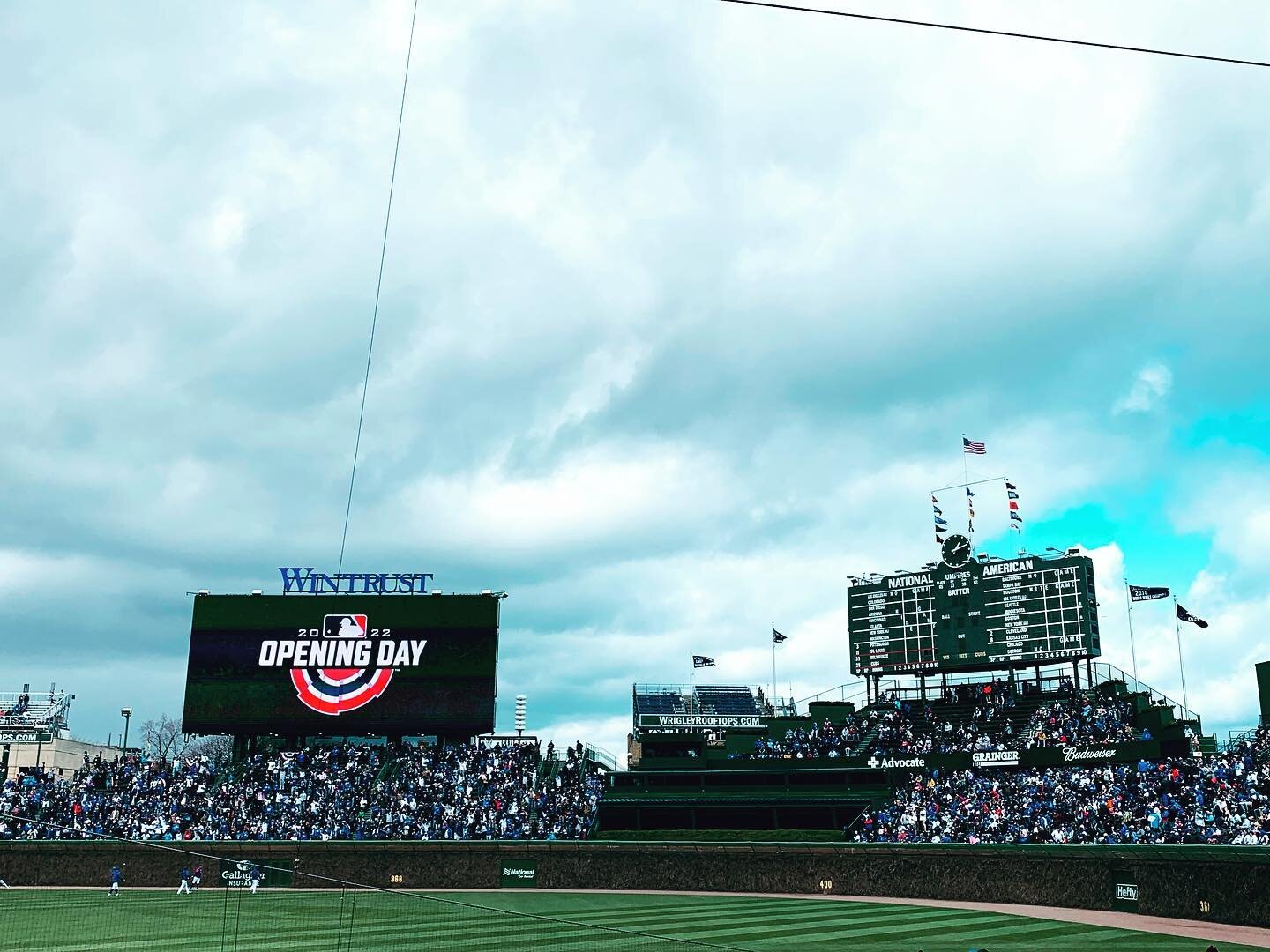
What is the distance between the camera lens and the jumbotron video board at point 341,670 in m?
66.7

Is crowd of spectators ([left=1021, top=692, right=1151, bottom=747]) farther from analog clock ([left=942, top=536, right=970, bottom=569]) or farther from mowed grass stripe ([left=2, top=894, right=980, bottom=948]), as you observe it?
mowed grass stripe ([left=2, top=894, right=980, bottom=948])

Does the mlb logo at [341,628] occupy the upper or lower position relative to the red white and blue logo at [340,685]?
upper

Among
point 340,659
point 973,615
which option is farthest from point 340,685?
point 973,615

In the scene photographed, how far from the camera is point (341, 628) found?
6769cm

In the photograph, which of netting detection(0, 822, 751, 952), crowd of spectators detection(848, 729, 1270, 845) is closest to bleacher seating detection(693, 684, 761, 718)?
crowd of spectators detection(848, 729, 1270, 845)

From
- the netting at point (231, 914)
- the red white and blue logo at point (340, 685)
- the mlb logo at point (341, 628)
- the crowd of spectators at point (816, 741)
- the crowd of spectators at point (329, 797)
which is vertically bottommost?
the netting at point (231, 914)

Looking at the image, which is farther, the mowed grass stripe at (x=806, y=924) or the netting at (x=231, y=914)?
the mowed grass stripe at (x=806, y=924)

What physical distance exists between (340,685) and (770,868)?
2976 centimetres

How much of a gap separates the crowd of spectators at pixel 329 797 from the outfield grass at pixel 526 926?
9.61 meters

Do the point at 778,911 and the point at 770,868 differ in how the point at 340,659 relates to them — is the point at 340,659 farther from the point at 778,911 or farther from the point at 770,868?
the point at 778,911

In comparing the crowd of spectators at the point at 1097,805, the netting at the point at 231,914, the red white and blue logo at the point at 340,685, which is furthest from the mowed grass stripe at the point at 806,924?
the red white and blue logo at the point at 340,685

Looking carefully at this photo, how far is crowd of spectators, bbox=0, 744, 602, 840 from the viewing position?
5731 cm

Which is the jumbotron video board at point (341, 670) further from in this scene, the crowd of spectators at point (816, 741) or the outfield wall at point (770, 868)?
the crowd of spectators at point (816, 741)

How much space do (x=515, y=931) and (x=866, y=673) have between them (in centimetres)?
3917
